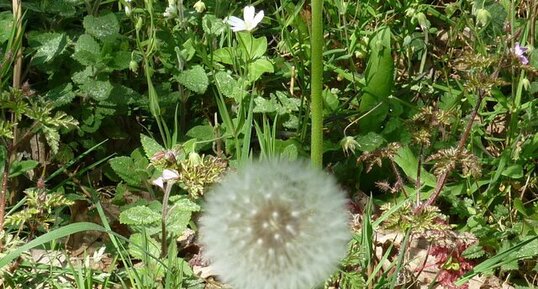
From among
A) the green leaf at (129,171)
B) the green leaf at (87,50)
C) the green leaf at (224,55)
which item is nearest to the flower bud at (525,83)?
the green leaf at (224,55)

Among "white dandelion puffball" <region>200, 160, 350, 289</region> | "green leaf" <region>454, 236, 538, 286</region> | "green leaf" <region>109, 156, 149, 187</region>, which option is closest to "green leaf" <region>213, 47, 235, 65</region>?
"green leaf" <region>109, 156, 149, 187</region>

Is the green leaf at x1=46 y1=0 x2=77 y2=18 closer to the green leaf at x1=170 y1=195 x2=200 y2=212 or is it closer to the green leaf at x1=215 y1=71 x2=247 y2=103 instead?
the green leaf at x1=215 y1=71 x2=247 y2=103

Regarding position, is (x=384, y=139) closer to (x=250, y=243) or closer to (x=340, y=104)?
(x=340, y=104)

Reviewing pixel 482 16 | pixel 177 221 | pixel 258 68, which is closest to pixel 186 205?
pixel 177 221

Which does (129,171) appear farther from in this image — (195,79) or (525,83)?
(525,83)

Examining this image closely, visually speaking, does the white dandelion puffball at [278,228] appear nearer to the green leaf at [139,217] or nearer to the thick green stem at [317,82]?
the thick green stem at [317,82]
